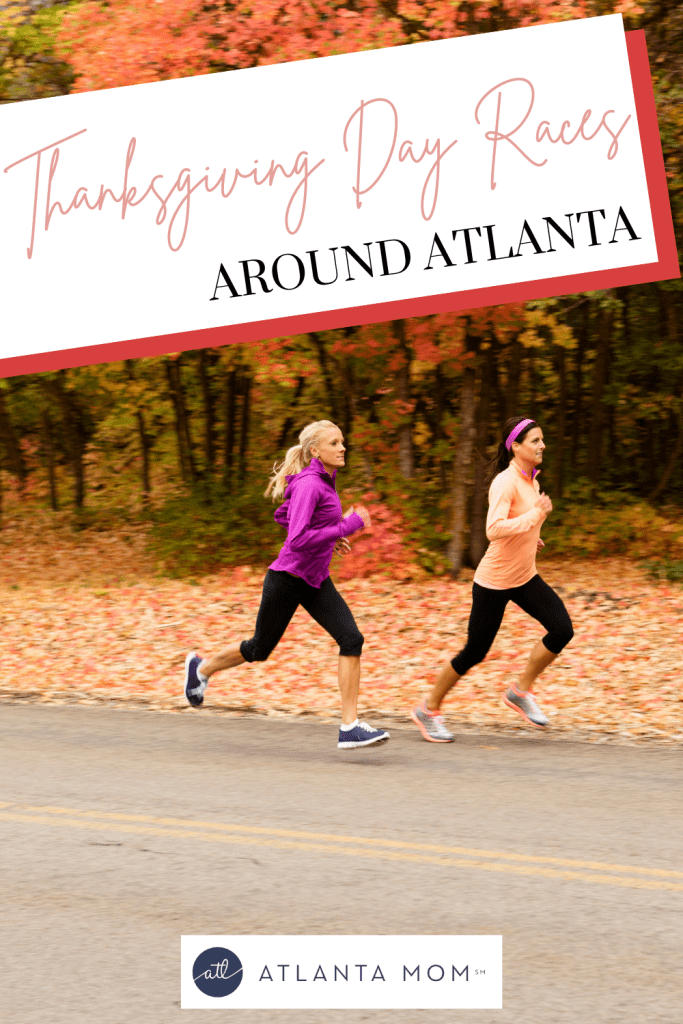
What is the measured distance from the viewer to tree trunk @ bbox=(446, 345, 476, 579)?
15211 mm

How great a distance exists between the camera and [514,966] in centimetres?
480

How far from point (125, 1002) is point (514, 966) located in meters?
1.37

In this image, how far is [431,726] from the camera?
8.70 meters

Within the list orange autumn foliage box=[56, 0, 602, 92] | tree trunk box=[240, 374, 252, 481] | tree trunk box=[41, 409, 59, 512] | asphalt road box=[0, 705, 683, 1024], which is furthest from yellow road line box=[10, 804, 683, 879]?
tree trunk box=[41, 409, 59, 512]

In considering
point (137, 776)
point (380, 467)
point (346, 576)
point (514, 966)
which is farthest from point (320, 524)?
point (380, 467)

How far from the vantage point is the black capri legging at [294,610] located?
8.30m

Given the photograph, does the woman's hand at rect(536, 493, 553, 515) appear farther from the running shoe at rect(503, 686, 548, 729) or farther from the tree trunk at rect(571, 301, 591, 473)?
the tree trunk at rect(571, 301, 591, 473)

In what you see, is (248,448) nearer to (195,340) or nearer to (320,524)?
(195,340)

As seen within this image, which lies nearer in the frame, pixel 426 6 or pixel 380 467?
pixel 426 6

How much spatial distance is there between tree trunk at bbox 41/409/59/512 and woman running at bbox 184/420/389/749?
54.1 feet

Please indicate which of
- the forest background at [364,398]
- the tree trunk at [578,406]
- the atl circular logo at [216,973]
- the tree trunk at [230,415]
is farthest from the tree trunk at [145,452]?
the atl circular logo at [216,973]

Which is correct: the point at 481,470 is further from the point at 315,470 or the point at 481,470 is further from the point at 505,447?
the point at 315,470

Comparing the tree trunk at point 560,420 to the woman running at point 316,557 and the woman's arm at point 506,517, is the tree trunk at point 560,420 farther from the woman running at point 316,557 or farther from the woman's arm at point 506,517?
the woman running at point 316,557

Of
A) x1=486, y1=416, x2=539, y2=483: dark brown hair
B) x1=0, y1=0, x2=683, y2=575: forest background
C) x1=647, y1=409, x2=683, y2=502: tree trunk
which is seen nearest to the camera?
x1=486, y1=416, x2=539, y2=483: dark brown hair
